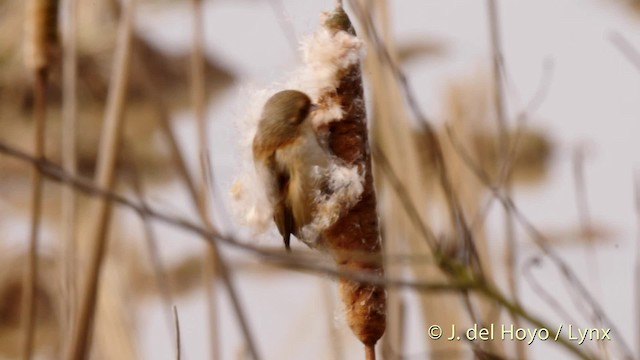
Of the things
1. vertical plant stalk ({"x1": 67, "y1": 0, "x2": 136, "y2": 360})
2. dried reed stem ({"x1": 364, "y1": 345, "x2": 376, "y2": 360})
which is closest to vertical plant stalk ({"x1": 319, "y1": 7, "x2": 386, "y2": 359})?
dried reed stem ({"x1": 364, "y1": 345, "x2": 376, "y2": 360})

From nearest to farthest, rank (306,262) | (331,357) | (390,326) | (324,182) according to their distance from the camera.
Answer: (306,262), (324,182), (390,326), (331,357)

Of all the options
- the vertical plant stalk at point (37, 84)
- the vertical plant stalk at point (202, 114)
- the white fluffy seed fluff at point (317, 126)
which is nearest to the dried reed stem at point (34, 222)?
the vertical plant stalk at point (37, 84)

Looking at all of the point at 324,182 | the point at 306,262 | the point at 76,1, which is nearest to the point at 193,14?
the point at 76,1

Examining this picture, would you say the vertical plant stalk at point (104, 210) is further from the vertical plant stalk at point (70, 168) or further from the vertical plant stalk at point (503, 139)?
the vertical plant stalk at point (503, 139)

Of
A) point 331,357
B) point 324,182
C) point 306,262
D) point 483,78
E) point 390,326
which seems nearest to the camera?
point 306,262

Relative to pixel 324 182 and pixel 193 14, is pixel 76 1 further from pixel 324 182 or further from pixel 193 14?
pixel 324 182

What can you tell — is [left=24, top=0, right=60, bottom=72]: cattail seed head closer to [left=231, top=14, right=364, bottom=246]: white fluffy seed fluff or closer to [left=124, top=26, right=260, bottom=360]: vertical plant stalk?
[left=124, top=26, right=260, bottom=360]: vertical plant stalk

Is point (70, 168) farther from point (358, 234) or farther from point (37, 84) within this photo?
point (358, 234)

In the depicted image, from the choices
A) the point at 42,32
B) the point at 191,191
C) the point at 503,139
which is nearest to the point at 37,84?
the point at 42,32
